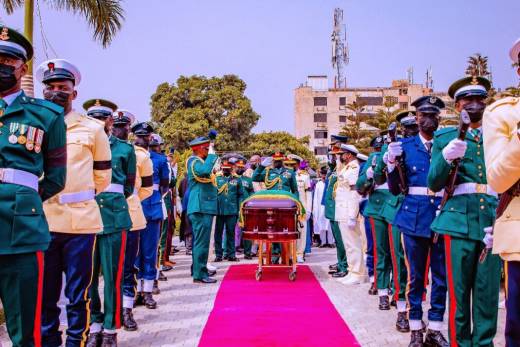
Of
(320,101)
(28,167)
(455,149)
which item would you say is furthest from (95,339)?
(320,101)

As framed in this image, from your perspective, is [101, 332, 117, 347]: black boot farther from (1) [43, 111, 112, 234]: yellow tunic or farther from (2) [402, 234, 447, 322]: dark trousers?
(2) [402, 234, 447, 322]: dark trousers

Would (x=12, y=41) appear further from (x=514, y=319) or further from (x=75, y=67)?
(x=514, y=319)

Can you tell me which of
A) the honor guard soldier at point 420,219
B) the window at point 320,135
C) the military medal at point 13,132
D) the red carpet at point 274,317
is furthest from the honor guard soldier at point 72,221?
the window at point 320,135

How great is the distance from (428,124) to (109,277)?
3442 mm

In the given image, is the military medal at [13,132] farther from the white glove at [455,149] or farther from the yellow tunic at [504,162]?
the white glove at [455,149]

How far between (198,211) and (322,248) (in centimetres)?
835

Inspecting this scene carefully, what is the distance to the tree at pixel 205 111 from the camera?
44.2m

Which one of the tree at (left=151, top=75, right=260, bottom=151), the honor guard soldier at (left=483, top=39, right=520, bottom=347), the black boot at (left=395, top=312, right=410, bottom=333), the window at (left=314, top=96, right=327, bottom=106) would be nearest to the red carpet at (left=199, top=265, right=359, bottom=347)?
the black boot at (left=395, top=312, right=410, bottom=333)

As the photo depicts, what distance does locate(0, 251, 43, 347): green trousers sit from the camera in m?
3.29

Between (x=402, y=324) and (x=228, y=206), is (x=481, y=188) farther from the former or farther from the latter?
(x=228, y=206)

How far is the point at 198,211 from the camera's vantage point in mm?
9859

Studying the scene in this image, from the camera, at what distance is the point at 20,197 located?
10.9 ft

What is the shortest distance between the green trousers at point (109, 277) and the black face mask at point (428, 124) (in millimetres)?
3180

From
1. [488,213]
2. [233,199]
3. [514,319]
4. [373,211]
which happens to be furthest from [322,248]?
[514,319]
